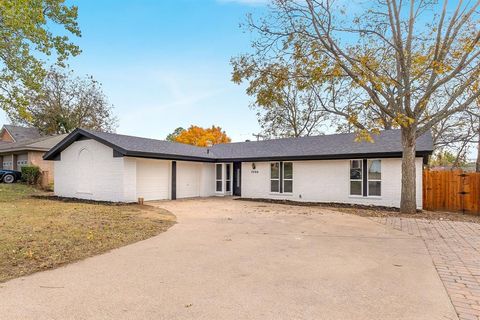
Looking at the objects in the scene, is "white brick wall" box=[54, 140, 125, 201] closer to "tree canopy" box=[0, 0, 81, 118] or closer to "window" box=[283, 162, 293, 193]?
"tree canopy" box=[0, 0, 81, 118]

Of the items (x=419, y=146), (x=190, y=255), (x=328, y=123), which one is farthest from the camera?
(x=328, y=123)

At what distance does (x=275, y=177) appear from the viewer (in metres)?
17.6

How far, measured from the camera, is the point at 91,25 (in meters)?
15.2

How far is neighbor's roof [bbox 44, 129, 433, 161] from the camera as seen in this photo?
14297mm

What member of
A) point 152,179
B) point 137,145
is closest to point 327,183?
point 152,179

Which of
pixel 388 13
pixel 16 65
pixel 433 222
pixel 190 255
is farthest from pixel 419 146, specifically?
pixel 16 65

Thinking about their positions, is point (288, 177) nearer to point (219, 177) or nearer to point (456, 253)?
point (219, 177)

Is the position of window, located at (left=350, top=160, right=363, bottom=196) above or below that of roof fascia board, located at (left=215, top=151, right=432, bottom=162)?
below

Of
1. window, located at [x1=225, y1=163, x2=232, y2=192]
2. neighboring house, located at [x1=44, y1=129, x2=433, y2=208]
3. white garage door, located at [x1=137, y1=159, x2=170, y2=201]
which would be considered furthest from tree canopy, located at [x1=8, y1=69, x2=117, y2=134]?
white garage door, located at [x1=137, y1=159, x2=170, y2=201]

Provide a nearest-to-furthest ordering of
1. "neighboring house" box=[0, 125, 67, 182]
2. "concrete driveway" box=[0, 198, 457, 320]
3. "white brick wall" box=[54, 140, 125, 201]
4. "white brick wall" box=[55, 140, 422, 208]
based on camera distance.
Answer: "concrete driveway" box=[0, 198, 457, 320] < "white brick wall" box=[55, 140, 422, 208] < "white brick wall" box=[54, 140, 125, 201] < "neighboring house" box=[0, 125, 67, 182]

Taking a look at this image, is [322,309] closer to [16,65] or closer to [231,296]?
[231,296]

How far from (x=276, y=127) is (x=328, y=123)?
6588mm

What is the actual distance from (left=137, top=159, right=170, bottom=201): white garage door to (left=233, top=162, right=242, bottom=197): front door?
15.0 feet

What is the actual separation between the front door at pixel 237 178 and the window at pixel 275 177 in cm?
254
